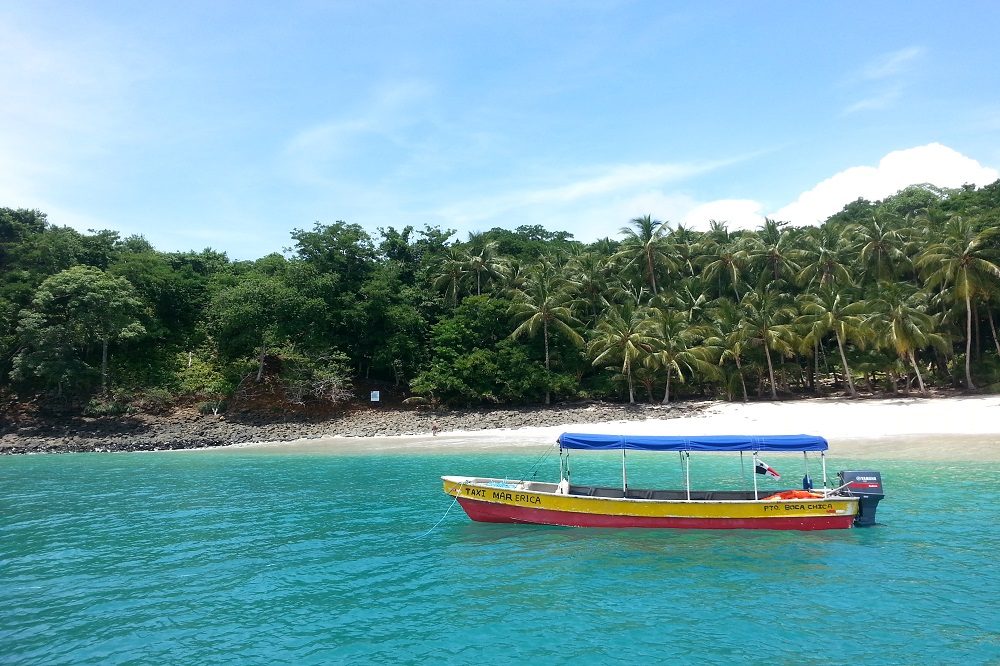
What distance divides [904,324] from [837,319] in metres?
4.09

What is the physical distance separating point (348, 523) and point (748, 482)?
16.1 meters

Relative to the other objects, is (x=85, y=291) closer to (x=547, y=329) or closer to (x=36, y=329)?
(x=36, y=329)

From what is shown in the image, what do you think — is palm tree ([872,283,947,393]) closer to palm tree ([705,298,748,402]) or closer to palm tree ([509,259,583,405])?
palm tree ([705,298,748,402])

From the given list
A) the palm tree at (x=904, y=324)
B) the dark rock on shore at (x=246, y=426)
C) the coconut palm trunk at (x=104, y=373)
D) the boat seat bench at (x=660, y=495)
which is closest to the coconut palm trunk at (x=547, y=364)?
the dark rock on shore at (x=246, y=426)

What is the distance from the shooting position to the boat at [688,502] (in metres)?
17.7

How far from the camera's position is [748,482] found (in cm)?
2406

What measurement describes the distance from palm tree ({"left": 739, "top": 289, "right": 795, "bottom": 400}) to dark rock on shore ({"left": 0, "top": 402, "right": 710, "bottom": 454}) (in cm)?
640

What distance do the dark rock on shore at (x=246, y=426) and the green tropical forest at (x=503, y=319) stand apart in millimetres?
2095

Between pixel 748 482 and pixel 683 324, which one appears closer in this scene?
pixel 748 482

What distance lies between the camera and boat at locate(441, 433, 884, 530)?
17.7m

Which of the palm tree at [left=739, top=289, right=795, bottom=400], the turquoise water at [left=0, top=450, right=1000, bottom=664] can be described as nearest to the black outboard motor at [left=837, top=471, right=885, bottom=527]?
the turquoise water at [left=0, top=450, right=1000, bottom=664]

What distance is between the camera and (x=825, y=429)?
35531 millimetres

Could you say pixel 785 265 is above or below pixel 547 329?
above

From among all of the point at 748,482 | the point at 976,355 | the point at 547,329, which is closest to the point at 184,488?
the point at 748,482
